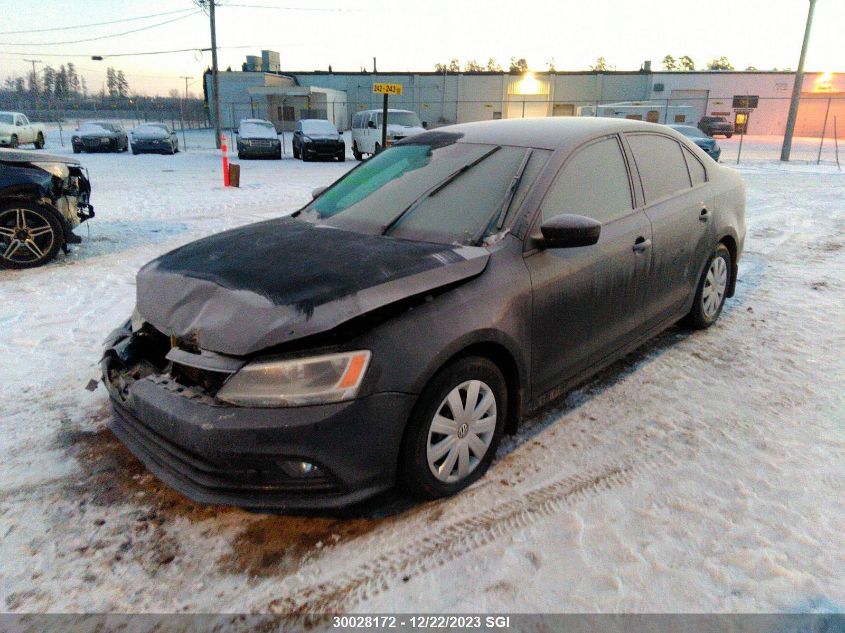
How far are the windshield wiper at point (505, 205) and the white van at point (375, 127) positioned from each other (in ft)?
59.5

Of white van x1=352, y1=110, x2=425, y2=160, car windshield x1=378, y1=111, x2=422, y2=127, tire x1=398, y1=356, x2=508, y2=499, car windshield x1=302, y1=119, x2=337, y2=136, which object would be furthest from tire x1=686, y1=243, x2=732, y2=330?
car windshield x1=302, y1=119, x2=337, y2=136

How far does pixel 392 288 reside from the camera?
2396mm

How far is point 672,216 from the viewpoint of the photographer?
391 centimetres

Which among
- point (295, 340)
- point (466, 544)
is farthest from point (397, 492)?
point (295, 340)

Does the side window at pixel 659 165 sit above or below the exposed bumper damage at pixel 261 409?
above

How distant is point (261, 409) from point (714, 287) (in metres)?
3.86

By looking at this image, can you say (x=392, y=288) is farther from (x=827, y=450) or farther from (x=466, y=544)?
(x=827, y=450)

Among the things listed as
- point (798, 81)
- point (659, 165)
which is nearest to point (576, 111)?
point (798, 81)

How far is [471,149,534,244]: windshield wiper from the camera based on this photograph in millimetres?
2914

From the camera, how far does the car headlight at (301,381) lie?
86.5 inches

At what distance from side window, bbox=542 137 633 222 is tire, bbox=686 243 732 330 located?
1.33 m

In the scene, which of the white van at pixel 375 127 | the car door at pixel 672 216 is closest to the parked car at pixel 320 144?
the white van at pixel 375 127

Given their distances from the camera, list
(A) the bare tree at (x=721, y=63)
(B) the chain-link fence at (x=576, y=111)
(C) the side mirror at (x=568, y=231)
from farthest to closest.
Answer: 1. (A) the bare tree at (x=721, y=63)
2. (B) the chain-link fence at (x=576, y=111)
3. (C) the side mirror at (x=568, y=231)

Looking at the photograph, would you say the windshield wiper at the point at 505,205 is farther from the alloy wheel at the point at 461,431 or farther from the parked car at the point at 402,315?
the alloy wheel at the point at 461,431
